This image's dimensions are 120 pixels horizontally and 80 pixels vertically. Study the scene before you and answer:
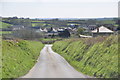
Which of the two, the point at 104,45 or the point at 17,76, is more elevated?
the point at 104,45

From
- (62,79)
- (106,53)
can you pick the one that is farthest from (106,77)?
(106,53)

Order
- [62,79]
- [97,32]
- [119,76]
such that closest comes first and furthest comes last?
[119,76] < [62,79] < [97,32]

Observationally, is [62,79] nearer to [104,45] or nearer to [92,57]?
[92,57]

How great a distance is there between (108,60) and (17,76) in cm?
771

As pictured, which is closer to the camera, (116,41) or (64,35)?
(116,41)

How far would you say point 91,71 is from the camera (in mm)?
21297

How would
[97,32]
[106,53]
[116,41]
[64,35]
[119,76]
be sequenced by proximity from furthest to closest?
[64,35] < [97,32] < [116,41] < [106,53] < [119,76]

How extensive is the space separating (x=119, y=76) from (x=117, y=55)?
435cm

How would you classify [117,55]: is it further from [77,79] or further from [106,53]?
[77,79]

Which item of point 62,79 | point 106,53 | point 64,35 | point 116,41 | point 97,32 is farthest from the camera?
point 64,35

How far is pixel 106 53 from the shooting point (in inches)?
925

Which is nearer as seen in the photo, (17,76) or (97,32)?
(17,76)

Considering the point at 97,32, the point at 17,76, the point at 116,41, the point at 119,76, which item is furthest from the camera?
the point at 97,32

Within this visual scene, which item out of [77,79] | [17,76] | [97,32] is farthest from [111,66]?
[97,32]
